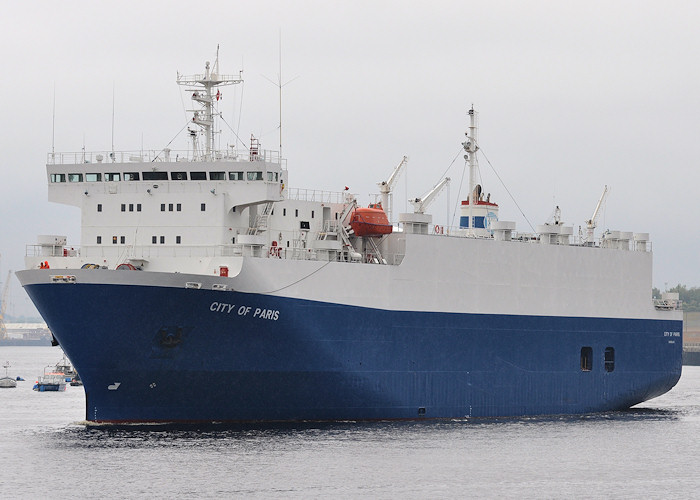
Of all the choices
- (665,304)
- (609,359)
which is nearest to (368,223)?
(609,359)

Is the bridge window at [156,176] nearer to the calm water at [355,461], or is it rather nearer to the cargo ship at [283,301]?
the cargo ship at [283,301]

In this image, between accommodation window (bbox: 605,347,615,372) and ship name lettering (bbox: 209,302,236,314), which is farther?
accommodation window (bbox: 605,347,615,372)

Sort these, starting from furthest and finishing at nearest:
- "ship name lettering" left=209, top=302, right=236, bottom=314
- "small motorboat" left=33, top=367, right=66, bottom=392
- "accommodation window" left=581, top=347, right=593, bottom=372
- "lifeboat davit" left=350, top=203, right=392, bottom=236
Result: "small motorboat" left=33, top=367, right=66, bottom=392
"accommodation window" left=581, top=347, right=593, bottom=372
"lifeboat davit" left=350, top=203, right=392, bottom=236
"ship name lettering" left=209, top=302, right=236, bottom=314

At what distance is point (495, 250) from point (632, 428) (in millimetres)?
8339

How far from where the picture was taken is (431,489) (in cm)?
3419

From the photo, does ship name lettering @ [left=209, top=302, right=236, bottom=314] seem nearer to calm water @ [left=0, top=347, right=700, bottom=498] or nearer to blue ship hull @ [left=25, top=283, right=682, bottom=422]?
blue ship hull @ [left=25, top=283, right=682, bottom=422]

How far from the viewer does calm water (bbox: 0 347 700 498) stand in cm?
3388

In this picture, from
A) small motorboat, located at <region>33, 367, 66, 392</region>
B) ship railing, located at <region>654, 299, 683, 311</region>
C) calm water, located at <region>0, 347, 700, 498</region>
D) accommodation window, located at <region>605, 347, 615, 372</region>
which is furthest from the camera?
small motorboat, located at <region>33, 367, 66, 392</region>

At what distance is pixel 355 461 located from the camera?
3781 centimetres

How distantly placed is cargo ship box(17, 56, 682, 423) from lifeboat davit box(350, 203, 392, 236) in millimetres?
51

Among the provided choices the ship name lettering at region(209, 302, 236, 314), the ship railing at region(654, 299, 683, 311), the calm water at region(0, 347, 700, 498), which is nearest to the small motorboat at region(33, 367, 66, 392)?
the calm water at region(0, 347, 700, 498)

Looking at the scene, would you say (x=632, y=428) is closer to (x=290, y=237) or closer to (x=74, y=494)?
(x=290, y=237)

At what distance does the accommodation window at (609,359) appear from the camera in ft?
181

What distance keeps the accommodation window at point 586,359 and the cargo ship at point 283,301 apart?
39cm
